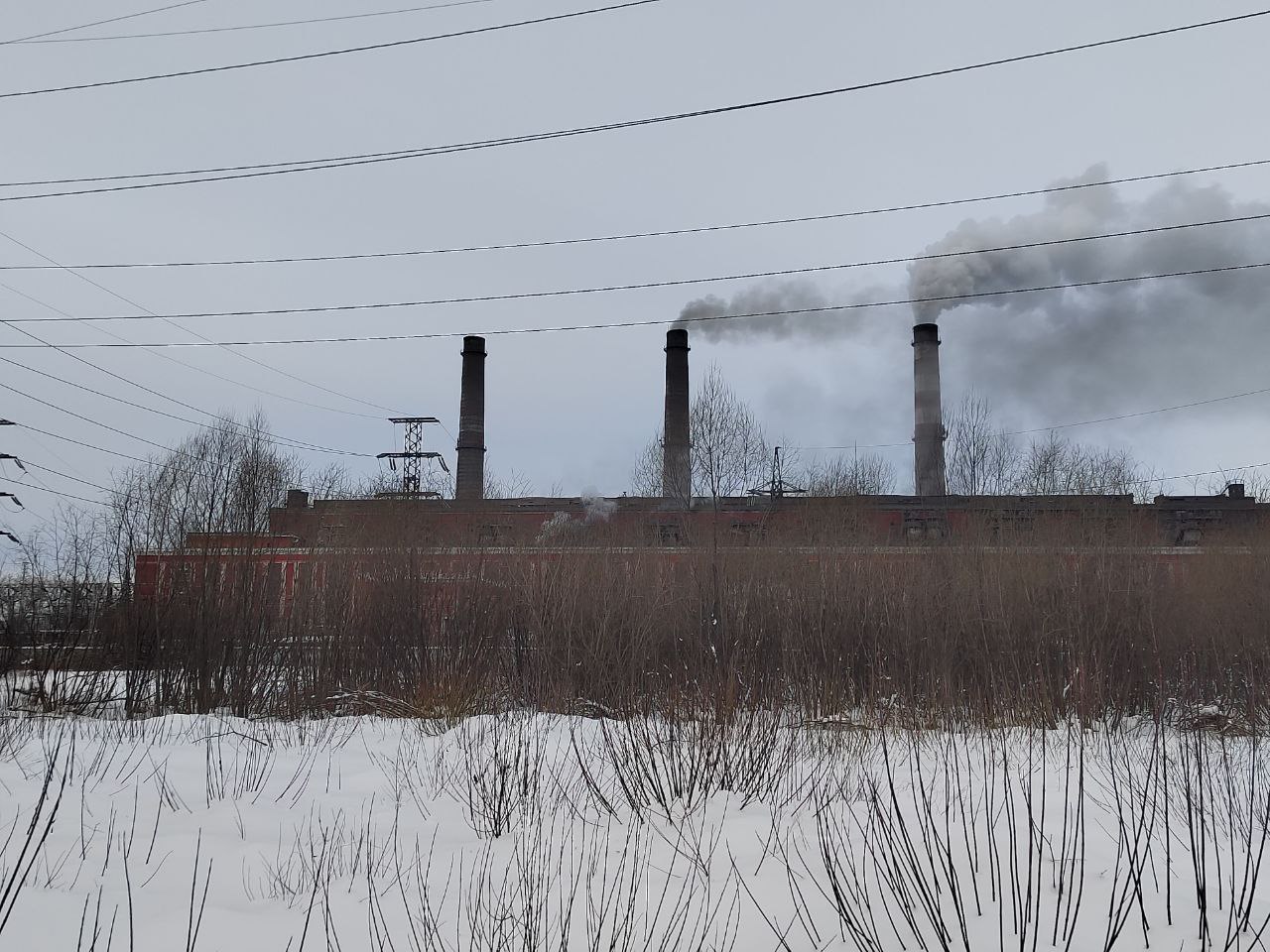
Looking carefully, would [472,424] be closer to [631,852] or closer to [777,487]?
[777,487]

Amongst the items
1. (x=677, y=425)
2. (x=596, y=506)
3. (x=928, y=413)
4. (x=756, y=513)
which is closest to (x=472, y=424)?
(x=596, y=506)

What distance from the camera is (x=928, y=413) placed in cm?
2798

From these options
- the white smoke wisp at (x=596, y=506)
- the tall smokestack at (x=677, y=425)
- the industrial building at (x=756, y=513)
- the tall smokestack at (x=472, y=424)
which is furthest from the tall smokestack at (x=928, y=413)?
the tall smokestack at (x=472, y=424)

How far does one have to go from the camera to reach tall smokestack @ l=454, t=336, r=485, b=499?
29.6 m

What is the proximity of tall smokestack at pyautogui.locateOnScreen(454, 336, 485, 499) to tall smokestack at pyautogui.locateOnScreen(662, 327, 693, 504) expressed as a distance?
20.5 feet

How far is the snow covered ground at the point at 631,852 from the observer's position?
3289 mm

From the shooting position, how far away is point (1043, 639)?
11.9 meters

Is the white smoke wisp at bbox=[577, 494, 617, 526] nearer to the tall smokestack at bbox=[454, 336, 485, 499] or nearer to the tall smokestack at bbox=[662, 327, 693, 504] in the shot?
the tall smokestack at bbox=[662, 327, 693, 504]

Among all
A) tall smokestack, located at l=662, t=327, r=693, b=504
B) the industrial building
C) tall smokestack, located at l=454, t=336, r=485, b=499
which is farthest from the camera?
tall smokestack, located at l=454, t=336, r=485, b=499

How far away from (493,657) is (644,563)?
10.6 ft

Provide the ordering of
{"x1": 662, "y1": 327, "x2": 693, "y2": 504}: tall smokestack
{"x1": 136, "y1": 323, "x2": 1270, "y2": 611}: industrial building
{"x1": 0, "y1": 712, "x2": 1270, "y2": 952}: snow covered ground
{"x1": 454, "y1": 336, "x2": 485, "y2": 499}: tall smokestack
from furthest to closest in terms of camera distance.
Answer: {"x1": 454, "y1": 336, "x2": 485, "y2": 499}: tall smokestack < {"x1": 662, "y1": 327, "x2": 693, "y2": 504}: tall smokestack < {"x1": 136, "y1": 323, "x2": 1270, "y2": 611}: industrial building < {"x1": 0, "y1": 712, "x2": 1270, "y2": 952}: snow covered ground

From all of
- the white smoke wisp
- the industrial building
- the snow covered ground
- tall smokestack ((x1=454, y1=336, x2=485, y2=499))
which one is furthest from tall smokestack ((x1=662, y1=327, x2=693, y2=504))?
the snow covered ground

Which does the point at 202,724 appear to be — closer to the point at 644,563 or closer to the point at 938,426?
the point at 644,563

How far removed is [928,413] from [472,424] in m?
14.4
